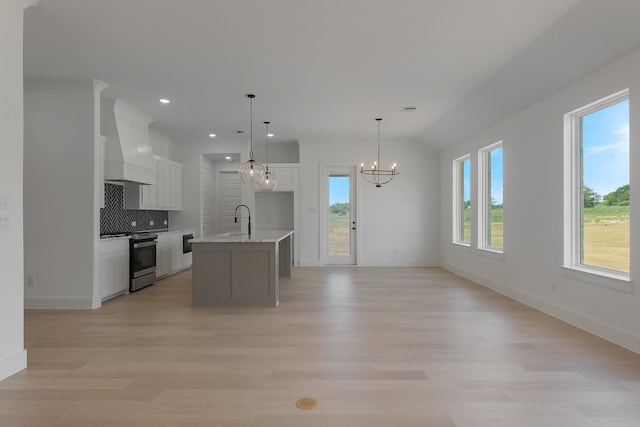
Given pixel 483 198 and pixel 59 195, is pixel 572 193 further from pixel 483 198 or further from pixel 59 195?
pixel 59 195

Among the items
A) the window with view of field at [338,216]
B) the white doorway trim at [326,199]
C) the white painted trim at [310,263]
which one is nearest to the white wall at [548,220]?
the white doorway trim at [326,199]

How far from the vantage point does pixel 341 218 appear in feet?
27.0

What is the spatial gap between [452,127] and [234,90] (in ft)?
12.6

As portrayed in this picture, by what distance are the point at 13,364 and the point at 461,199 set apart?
708 centimetres

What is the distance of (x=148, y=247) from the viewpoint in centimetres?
585

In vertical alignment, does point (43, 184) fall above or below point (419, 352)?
above

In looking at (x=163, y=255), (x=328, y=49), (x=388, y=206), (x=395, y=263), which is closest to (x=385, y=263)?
(x=395, y=263)

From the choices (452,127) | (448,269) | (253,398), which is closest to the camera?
(253,398)

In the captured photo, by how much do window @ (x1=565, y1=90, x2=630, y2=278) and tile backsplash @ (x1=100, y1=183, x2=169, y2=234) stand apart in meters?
6.37

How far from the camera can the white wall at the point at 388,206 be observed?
8102 millimetres

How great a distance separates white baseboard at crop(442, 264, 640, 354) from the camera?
122 inches

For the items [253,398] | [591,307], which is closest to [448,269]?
[591,307]

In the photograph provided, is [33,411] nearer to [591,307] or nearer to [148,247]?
[148,247]

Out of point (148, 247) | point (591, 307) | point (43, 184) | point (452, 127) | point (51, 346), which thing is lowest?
point (51, 346)
